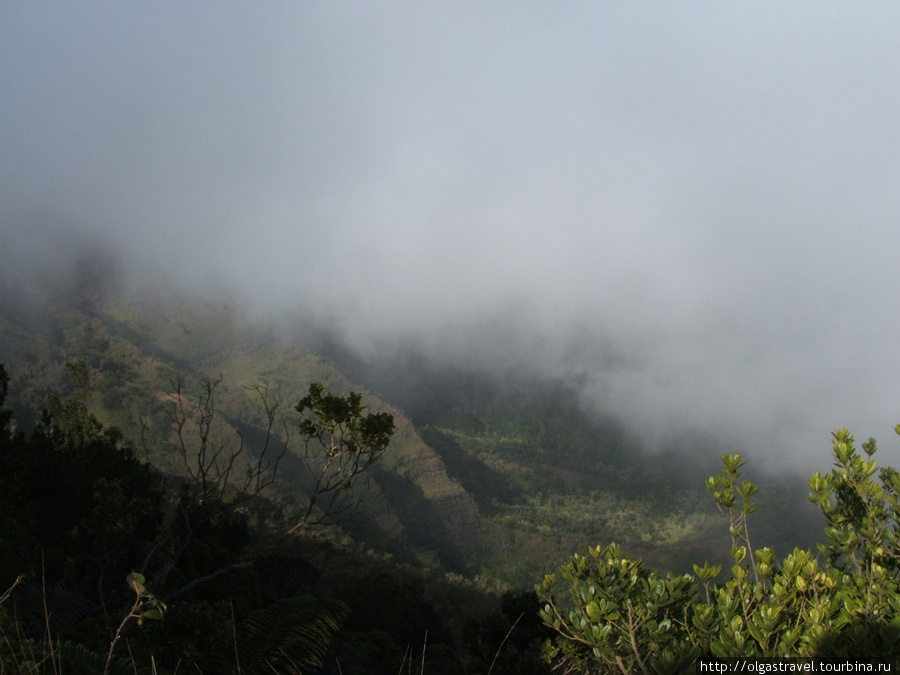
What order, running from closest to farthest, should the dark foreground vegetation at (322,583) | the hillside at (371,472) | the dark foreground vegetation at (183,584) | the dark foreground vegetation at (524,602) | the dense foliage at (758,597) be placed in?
the dense foliage at (758,597)
the dark foreground vegetation at (524,602)
the dark foreground vegetation at (322,583)
the dark foreground vegetation at (183,584)
the hillside at (371,472)

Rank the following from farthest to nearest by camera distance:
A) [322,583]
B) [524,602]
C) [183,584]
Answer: [322,583]
[524,602]
[183,584]

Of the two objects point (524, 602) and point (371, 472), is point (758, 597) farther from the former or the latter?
point (371, 472)

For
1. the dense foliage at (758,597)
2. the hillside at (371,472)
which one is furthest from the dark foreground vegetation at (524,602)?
the hillside at (371,472)

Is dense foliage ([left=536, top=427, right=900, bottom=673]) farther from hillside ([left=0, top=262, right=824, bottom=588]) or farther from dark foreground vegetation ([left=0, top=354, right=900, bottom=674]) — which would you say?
hillside ([left=0, top=262, right=824, bottom=588])

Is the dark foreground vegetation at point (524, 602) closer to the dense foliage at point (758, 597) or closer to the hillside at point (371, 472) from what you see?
the dense foliage at point (758, 597)

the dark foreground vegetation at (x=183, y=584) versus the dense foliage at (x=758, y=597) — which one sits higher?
the dense foliage at (x=758, y=597)

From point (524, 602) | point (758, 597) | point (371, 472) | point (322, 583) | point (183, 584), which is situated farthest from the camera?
point (371, 472)

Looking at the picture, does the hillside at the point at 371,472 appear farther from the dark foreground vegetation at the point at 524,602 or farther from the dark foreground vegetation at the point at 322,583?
the dark foreground vegetation at the point at 524,602

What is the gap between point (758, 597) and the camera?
5293 millimetres

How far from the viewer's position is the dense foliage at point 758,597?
4945mm

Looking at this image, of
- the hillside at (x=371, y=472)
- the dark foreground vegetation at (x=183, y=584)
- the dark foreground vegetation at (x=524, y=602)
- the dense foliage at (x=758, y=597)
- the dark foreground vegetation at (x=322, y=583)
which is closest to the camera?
the dense foliage at (x=758, y=597)

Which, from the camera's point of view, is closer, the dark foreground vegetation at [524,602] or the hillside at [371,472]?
the dark foreground vegetation at [524,602]

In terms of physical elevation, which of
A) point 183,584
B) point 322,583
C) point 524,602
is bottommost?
point 322,583

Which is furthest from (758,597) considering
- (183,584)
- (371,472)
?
(371,472)
